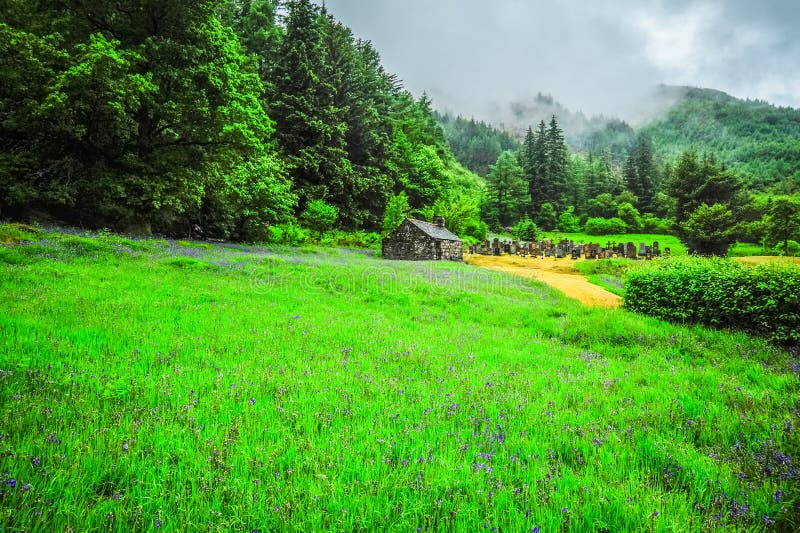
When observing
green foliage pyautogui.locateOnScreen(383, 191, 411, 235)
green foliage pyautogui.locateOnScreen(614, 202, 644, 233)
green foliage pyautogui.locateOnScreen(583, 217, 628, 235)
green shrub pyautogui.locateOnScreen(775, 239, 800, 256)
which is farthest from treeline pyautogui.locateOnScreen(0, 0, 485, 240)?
green foliage pyautogui.locateOnScreen(614, 202, 644, 233)

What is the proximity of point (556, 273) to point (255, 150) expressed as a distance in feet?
87.8

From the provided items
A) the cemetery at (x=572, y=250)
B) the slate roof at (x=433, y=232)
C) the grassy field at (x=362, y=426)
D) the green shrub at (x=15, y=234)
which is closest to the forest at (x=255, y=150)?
the green shrub at (x=15, y=234)

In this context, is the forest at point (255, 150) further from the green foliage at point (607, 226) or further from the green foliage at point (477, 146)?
the green foliage at point (477, 146)

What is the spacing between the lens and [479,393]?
503 centimetres

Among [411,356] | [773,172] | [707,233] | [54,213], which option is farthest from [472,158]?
[411,356]

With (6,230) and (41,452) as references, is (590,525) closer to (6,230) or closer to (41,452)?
(41,452)

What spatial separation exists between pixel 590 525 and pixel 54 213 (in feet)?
102

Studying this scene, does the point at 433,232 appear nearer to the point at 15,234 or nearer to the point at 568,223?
the point at 15,234

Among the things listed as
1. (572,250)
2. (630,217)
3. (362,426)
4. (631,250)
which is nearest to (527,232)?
(630,217)

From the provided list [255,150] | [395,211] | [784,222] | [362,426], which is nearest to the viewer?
[362,426]

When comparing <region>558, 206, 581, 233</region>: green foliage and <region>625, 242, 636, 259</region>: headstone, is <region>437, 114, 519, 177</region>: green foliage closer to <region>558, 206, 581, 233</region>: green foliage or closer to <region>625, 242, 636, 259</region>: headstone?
<region>558, 206, 581, 233</region>: green foliage

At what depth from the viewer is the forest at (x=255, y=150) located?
63.2 ft

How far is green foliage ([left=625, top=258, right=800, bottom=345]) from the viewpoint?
28.7 ft

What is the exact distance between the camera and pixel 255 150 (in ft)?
78.4
